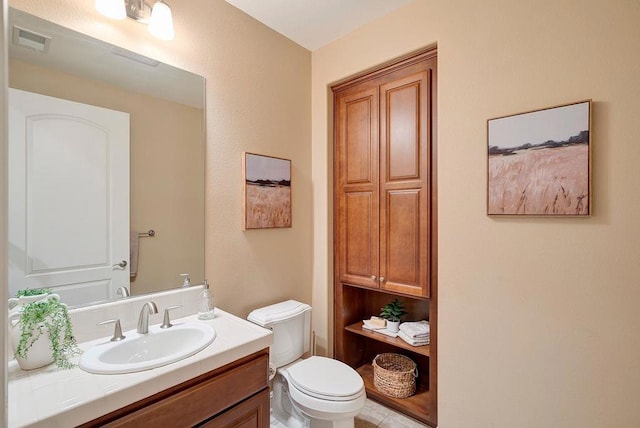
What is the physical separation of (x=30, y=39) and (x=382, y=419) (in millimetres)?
2686

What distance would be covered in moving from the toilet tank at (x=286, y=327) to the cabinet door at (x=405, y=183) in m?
0.62

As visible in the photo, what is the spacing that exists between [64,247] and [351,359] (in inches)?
79.3

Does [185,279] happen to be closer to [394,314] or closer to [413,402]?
[394,314]

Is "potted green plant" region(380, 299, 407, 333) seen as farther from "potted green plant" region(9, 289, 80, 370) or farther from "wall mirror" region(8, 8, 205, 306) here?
"potted green plant" region(9, 289, 80, 370)

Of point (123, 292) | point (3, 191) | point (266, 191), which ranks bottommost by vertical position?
→ point (123, 292)

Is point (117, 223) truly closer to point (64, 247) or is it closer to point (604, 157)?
point (64, 247)

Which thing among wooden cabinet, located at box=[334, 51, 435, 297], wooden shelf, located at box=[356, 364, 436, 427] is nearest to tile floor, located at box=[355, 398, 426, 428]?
wooden shelf, located at box=[356, 364, 436, 427]

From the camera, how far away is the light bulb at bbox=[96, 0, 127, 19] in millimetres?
1276

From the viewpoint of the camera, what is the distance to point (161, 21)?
1408 millimetres

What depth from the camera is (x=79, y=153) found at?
126 centimetres

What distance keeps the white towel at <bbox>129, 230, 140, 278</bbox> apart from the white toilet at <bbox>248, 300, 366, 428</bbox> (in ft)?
2.30

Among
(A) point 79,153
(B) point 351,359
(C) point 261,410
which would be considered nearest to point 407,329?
(B) point 351,359

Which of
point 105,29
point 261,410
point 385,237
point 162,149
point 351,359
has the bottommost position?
point 351,359

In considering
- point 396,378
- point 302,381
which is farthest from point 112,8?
point 396,378
